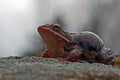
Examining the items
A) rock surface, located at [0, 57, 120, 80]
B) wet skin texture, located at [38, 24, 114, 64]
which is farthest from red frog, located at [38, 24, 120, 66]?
rock surface, located at [0, 57, 120, 80]

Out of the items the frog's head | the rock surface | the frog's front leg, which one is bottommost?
the frog's front leg

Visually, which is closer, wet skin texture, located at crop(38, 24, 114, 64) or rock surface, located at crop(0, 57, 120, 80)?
rock surface, located at crop(0, 57, 120, 80)

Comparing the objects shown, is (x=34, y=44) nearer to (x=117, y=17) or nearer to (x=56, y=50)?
(x=117, y=17)

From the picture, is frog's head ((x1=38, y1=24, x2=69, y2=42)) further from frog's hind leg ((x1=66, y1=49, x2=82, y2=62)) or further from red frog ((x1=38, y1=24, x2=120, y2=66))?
frog's hind leg ((x1=66, y1=49, x2=82, y2=62))

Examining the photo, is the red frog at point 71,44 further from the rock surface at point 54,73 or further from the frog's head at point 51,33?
the rock surface at point 54,73

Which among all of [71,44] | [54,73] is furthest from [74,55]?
[54,73]

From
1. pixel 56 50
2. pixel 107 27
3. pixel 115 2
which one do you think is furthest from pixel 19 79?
pixel 115 2

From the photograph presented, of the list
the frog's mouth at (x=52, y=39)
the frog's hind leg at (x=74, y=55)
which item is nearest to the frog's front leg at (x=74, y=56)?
the frog's hind leg at (x=74, y=55)

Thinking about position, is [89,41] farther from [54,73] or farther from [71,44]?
[54,73]
